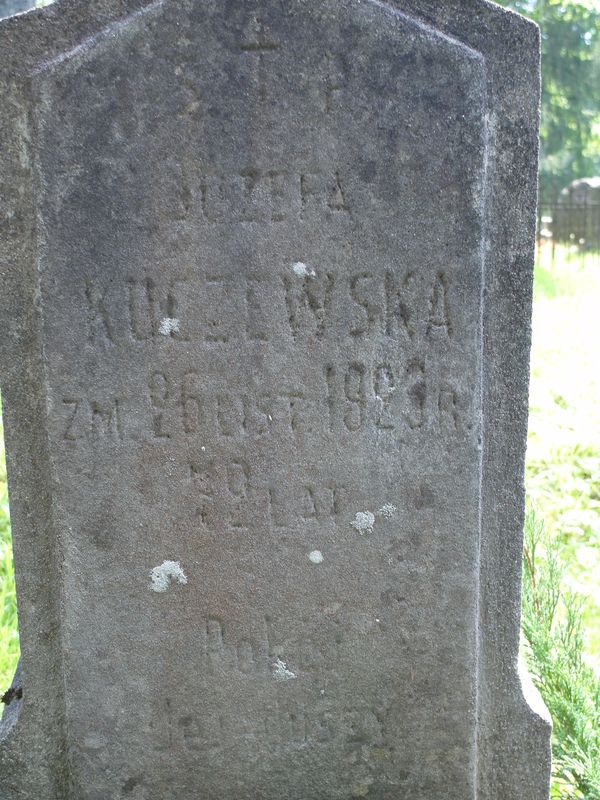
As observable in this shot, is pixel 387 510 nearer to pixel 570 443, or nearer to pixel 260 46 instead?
pixel 260 46

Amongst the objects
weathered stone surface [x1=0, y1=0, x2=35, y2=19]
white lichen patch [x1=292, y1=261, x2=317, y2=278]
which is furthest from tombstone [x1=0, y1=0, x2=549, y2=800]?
weathered stone surface [x1=0, y1=0, x2=35, y2=19]

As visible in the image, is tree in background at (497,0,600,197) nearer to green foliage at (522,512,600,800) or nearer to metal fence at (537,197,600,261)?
metal fence at (537,197,600,261)

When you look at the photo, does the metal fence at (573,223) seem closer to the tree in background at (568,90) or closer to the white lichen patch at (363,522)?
the tree in background at (568,90)

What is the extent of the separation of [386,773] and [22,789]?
896 millimetres

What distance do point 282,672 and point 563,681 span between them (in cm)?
91

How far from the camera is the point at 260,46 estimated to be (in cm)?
177

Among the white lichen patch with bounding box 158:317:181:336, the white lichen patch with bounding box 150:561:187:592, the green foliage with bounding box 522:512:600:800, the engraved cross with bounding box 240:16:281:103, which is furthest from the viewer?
the green foliage with bounding box 522:512:600:800

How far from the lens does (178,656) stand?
2.02 m

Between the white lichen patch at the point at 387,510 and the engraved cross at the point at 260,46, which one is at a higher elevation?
the engraved cross at the point at 260,46

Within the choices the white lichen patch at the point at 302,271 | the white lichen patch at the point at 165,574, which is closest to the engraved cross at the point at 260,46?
the white lichen patch at the point at 302,271

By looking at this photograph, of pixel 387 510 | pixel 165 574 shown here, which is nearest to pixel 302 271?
pixel 387 510

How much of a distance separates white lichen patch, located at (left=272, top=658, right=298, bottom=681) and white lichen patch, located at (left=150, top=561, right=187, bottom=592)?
0.98 ft

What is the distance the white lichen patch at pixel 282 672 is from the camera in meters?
2.02

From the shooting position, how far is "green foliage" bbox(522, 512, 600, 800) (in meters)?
2.33
